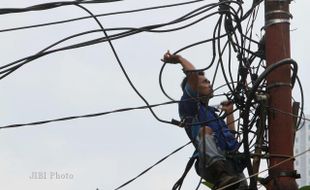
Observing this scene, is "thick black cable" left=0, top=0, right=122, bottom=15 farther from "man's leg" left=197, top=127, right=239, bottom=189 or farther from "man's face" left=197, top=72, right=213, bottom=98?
"man's leg" left=197, top=127, right=239, bottom=189

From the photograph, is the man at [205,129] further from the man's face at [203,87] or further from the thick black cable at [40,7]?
the thick black cable at [40,7]

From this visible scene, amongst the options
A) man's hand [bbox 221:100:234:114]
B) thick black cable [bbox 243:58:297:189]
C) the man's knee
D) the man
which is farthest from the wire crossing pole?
man's hand [bbox 221:100:234:114]

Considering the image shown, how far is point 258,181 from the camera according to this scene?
5312mm

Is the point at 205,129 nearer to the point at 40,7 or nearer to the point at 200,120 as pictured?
the point at 200,120

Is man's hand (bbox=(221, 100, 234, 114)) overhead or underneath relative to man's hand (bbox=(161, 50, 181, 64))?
underneath

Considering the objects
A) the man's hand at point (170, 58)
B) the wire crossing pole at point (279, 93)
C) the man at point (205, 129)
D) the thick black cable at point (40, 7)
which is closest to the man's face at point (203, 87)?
the man at point (205, 129)

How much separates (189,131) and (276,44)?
1.09m

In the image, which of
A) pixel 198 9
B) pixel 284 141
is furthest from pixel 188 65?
pixel 284 141

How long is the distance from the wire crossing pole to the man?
367mm

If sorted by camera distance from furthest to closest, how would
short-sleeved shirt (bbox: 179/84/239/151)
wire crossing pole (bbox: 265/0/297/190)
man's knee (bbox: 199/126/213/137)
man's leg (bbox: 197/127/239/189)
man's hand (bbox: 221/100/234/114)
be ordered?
man's hand (bbox: 221/100/234/114) < short-sleeved shirt (bbox: 179/84/239/151) < man's knee (bbox: 199/126/213/137) < man's leg (bbox: 197/127/239/189) < wire crossing pole (bbox: 265/0/297/190)

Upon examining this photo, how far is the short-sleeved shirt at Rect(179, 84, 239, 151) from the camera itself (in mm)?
5668

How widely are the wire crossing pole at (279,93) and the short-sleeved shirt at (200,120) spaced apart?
47 cm

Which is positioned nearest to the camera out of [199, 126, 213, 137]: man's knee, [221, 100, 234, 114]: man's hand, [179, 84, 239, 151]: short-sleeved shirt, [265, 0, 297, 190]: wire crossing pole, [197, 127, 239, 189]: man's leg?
[265, 0, 297, 190]: wire crossing pole

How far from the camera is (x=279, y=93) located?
534cm
